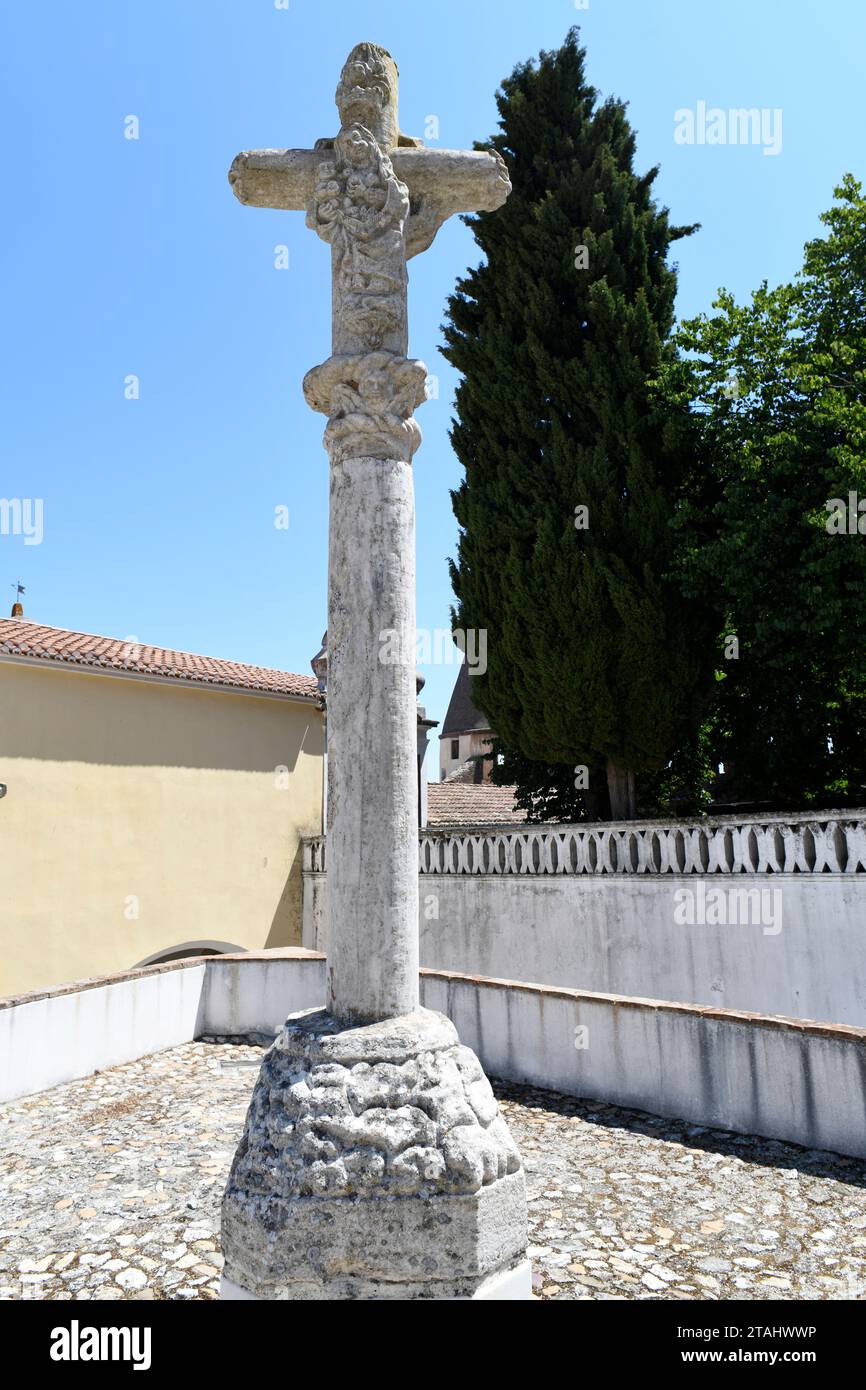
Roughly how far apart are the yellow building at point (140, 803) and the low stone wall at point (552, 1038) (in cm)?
459

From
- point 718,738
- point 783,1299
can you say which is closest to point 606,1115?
point 783,1299

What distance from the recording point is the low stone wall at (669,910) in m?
9.27

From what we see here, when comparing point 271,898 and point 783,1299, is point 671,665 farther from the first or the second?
point 783,1299

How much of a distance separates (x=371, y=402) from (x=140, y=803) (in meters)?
11.6

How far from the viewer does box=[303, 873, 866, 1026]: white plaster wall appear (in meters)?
9.22

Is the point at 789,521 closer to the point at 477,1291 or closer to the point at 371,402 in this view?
the point at 371,402

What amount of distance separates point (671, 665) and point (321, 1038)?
10863 mm

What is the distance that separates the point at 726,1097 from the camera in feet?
19.3

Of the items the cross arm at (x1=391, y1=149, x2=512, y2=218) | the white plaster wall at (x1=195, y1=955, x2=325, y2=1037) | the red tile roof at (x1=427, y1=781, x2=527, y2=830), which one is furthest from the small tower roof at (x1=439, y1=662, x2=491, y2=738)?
the cross arm at (x1=391, y1=149, x2=512, y2=218)

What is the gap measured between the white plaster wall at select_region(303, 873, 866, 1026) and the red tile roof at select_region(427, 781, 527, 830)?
7.56 m

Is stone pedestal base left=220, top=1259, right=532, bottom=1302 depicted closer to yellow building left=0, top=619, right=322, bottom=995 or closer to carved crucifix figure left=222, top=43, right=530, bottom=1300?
carved crucifix figure left=222, top=43, right=530, bottom=1300

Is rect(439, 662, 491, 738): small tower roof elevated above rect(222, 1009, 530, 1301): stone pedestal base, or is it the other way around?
rect(439, 662, 491, 738): small tower roof

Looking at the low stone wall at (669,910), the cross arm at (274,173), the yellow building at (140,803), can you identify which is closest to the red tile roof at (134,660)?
the yellow building at (140,803)

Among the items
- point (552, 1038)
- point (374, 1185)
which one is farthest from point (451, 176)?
point (552, 1038)
